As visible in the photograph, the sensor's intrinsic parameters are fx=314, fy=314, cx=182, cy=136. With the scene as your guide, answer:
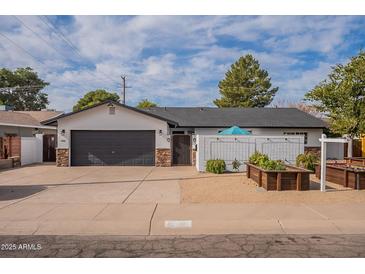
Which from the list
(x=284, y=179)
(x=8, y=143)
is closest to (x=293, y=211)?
(x=284, y=179)

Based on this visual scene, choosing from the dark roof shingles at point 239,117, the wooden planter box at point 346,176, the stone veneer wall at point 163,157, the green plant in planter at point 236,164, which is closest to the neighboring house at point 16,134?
the stone veneer wall at point 163,157

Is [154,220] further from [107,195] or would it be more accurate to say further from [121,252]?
[107,195]

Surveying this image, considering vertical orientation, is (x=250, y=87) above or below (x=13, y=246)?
above

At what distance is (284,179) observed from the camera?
34.6 ft

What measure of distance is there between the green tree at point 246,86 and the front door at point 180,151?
25282 mm

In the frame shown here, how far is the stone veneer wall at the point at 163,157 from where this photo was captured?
20109mm

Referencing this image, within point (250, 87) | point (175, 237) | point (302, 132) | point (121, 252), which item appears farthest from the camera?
point (250, 87)

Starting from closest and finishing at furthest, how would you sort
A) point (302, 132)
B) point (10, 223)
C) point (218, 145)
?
point (10, 223) → point (218, 145) → point (302, 132)

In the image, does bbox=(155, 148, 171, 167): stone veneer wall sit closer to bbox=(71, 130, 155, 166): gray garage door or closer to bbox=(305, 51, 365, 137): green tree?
bbox=(71, 130, 155, 166): gray garage door

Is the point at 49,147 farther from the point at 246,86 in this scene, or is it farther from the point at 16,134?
the point at 246,86

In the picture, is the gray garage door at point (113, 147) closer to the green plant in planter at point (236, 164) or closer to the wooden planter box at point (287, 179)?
the green plant in planter at point (236, 164)

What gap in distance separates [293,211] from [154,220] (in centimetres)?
344

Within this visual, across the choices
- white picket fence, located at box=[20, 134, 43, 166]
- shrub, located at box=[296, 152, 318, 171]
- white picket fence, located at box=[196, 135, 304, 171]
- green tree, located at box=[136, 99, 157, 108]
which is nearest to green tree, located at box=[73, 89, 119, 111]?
green tree, located at box=[136, 99, 157, 108]

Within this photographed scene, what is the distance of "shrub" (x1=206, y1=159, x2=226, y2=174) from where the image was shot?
15.6m
